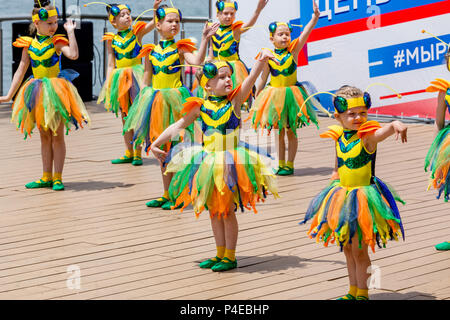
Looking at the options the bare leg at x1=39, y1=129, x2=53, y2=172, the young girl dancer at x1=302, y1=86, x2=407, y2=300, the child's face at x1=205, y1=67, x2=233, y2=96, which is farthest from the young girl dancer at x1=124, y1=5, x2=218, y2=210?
the young girl dancer at x1=302, y1=86, x2=407, y2=300

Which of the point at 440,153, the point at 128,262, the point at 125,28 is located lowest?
the point at 128,262

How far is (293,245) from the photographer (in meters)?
6.14

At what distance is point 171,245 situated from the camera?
620 cm

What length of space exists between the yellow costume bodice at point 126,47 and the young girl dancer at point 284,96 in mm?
1494

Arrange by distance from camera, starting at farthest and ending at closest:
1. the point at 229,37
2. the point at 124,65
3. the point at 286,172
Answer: the point at 229,37, the point at 124,65, the point at 286,172

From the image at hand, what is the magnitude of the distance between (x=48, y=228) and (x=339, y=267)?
235 cm

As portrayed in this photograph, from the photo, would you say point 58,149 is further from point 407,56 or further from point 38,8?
point 407,56

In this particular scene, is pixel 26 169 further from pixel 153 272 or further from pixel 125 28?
pixel 153 272

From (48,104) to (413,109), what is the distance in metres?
4.93

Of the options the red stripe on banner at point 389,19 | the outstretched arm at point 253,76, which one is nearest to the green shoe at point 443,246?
the outstretched arm at point 253,76

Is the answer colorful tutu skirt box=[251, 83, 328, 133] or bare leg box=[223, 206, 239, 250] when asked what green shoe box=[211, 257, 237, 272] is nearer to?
bare leg box=[223, 206, 239, 250]

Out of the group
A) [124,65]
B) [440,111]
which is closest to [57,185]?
[124,65]

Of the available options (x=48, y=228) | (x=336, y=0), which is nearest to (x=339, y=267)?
(x=48, y=228)

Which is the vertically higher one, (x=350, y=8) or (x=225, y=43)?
(x=350, y=8)
